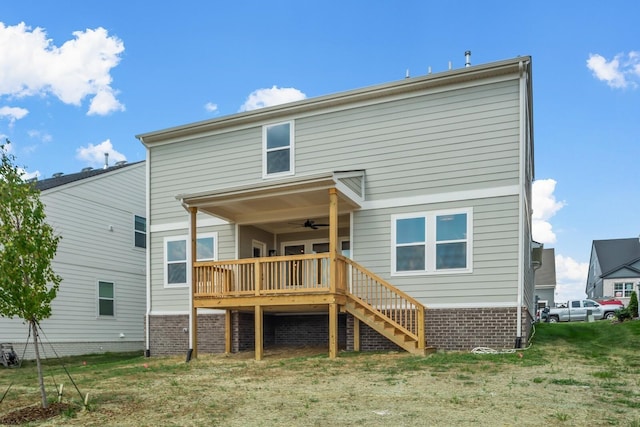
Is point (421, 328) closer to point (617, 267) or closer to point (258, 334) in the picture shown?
point (258, 334)

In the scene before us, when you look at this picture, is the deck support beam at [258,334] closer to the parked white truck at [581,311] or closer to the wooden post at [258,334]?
the wooden post at [258,334]

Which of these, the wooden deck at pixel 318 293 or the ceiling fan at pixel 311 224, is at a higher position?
the ceiling fan at pixel 311 224

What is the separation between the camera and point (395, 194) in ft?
41.2

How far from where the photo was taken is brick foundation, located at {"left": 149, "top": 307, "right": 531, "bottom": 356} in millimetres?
11297

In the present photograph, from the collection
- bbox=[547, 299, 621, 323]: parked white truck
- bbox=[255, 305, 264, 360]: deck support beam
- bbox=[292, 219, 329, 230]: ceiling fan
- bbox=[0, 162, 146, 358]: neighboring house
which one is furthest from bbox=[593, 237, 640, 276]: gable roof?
bbox=[255, 305, 264, 360]: deck support beam

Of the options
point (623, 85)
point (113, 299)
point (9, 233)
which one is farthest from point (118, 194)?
point (623, 85)

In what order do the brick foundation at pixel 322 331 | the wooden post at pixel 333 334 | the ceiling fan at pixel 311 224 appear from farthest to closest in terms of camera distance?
the ceiling fan at pixel 311 224
the brick foundation at pixel 322 331
the wooden post at pixel 333 334

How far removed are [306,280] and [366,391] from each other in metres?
4.62

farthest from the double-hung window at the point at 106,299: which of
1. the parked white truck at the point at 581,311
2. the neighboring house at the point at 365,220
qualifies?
the parked white truck at the point at 581,311

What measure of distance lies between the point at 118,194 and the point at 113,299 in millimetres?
3961

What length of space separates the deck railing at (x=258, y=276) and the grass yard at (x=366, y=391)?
1590mm

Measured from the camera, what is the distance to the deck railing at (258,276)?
11.7m

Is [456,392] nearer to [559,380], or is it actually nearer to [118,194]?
[559,380]

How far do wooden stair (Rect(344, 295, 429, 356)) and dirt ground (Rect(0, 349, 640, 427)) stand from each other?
50cm
